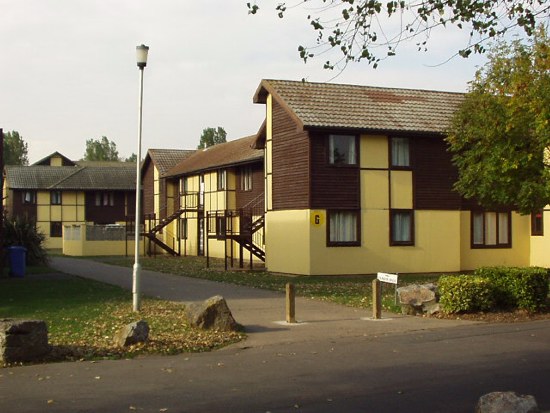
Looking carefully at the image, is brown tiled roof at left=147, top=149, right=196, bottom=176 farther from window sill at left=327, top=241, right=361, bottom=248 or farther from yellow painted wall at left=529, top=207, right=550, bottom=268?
yellow painted wall at left=529, top=207, right=550, bottom=268

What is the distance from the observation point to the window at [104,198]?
6875cm

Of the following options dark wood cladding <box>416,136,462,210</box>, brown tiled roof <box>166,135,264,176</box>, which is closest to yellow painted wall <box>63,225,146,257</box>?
brown tiled roof <box>166,135,264,176</box>

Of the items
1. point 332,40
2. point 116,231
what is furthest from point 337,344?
point 116,231

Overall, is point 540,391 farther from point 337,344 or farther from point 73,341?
point 73,341

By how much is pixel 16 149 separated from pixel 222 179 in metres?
87.6

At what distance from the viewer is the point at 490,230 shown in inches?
1271

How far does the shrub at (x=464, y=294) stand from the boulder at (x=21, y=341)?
8873mm

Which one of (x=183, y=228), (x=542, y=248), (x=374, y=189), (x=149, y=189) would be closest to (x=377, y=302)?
(x=374, y=189)

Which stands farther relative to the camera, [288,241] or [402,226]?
[402,226]

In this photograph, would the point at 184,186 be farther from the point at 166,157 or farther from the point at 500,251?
the point at 500,251

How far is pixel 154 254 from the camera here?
47.1 m

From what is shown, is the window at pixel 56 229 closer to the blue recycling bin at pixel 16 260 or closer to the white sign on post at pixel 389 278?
the blue recycling bin at pixel 16 260

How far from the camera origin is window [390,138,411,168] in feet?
99.6

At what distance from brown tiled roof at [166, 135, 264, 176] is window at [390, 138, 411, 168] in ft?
28.0
